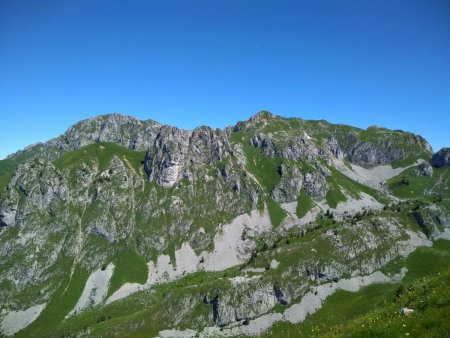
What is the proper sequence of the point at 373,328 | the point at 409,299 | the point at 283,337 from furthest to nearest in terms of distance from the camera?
the point at 283,337 < the point at 409,299 < the point at 373,328

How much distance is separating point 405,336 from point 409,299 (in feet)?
21.0

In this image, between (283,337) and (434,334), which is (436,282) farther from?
(283,337)

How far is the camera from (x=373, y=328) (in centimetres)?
2006

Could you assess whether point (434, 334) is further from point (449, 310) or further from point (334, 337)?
point (334, 337)

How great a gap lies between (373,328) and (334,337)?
228 cm

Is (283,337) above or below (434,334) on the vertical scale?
below

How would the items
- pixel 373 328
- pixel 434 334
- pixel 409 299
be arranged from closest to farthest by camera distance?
pixel 434 334
pixel 373 328
pixel 409 299

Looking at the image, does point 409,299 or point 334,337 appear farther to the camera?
point 409,299

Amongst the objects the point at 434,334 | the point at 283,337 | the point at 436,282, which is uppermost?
the point at 436,282

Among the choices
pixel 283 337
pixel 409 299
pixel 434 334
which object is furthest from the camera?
pixel 283 337

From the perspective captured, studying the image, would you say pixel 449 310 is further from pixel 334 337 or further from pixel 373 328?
pixel 334 337

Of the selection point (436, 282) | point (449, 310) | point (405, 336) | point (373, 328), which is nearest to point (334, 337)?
point (373, 328)

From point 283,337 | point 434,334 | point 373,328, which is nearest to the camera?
point 434,334

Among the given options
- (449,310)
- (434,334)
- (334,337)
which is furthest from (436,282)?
(334,337)
